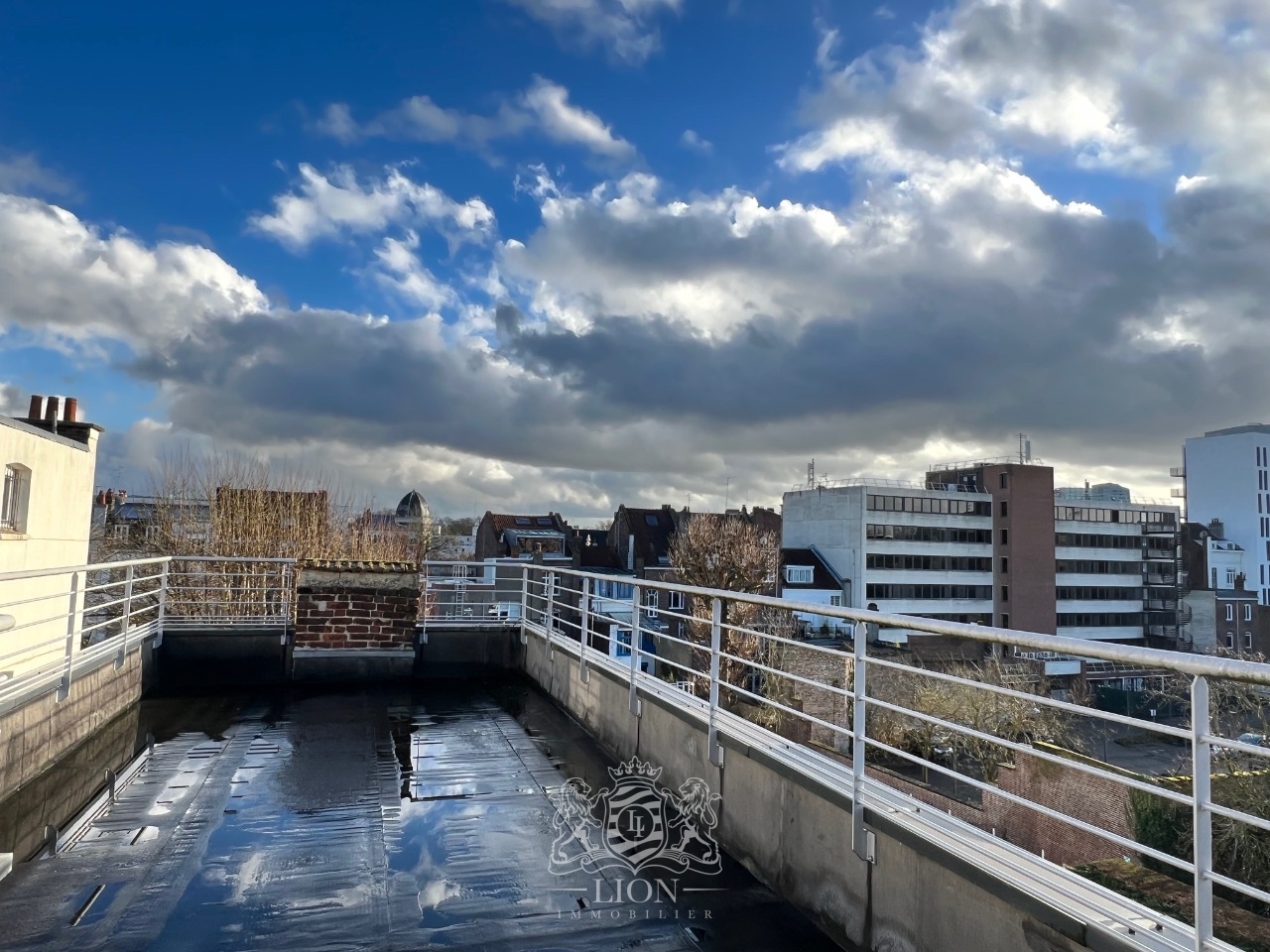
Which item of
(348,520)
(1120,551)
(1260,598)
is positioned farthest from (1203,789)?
(1260,598)

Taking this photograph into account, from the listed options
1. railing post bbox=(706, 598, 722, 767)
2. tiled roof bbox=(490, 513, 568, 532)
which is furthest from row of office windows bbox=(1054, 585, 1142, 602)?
railing post bbox=(706, 598, 722, 767)

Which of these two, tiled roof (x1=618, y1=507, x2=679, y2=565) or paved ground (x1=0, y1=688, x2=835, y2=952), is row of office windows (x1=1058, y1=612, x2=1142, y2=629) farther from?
paved ground (x1=0, y1=688, x2=835, y2=952)

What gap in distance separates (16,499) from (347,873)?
8.99m

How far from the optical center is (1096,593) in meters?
64.0

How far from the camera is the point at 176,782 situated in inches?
180

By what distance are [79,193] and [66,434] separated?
333cm

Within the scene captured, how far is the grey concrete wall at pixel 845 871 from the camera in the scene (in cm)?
224

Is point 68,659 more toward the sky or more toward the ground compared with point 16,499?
more toward the ground

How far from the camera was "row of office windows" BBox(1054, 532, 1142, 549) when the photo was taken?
62781mm

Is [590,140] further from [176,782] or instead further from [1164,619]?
[1164,619]

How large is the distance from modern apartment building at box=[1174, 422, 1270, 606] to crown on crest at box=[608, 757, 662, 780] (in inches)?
3255

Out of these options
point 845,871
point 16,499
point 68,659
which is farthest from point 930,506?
point 845,871

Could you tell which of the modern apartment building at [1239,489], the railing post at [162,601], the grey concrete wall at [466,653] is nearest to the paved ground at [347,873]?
the railing post at [162,601]

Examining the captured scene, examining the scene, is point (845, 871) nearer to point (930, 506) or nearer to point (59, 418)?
point (59, 418)
